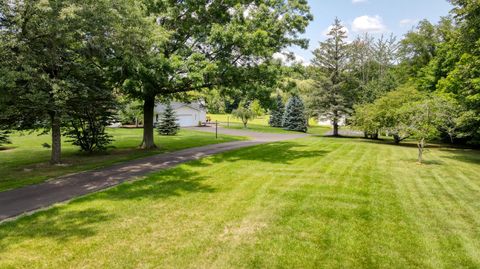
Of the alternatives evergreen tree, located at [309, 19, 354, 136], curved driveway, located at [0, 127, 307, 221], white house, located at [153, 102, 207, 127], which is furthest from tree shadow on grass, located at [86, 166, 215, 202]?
white house, located at [153, 102, 207, 127]

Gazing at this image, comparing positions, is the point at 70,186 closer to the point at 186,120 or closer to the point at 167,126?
the point at 167,126

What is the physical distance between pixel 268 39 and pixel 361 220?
10350 millimetres

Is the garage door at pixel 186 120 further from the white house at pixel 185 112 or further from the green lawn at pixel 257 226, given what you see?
the green lawn at pixel 257 226

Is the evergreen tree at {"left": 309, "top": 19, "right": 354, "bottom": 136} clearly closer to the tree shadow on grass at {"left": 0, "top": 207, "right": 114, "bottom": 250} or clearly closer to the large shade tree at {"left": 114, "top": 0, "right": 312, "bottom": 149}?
the large shade tree at {"left": 114, "top": 0, "right": 312, "bottom": 149}

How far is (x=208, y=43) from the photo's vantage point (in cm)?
1548

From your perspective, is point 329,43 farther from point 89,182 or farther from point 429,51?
point 89,182

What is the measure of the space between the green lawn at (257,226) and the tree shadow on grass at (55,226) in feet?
0.07

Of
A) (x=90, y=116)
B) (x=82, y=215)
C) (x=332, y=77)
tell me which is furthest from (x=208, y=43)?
(x=332, y=77)

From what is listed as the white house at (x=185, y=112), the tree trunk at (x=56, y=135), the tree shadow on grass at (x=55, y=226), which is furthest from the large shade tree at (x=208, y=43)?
the white house at (x=185, y=112)

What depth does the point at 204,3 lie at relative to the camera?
16.3m

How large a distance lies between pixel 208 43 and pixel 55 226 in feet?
37.3

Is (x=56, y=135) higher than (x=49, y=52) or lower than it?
lower

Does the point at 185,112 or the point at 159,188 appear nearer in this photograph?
the point at 159,188

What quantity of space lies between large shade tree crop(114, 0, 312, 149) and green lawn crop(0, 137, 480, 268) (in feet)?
17.5
